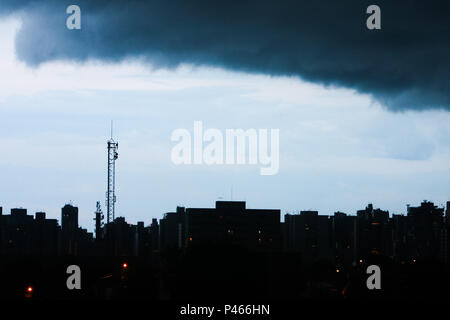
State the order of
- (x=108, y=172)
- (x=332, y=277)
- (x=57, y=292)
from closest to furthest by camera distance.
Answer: (x=57, y=292) → (x=108, y=172) → (x=332, y=277)

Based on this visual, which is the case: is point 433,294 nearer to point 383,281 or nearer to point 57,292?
point 383,281

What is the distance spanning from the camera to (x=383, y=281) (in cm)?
9106

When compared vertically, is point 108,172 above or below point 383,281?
above
